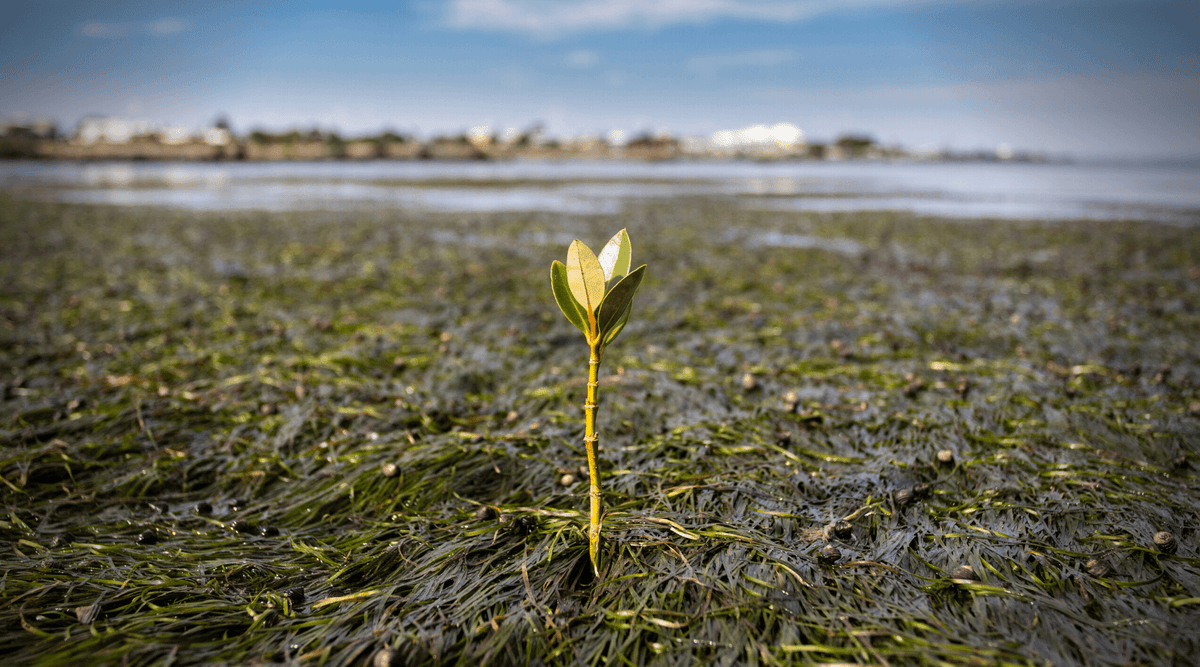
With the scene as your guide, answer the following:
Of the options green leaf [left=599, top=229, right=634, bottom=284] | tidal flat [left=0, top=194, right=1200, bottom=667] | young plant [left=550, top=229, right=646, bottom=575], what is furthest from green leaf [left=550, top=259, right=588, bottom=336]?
tidal flat [left=0, top=194, right=1200, bottom=667]

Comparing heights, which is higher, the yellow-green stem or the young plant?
the young plant

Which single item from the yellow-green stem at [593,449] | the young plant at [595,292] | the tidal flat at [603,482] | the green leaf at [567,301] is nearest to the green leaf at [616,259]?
the young plant at [595,292]

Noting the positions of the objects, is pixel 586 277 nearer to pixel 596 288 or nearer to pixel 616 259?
pixel 596 288

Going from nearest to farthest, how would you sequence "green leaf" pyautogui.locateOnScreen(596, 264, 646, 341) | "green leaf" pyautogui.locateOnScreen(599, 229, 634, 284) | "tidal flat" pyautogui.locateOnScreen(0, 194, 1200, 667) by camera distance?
"green leaf" pyautogui.locateOnScreen(596, 264, 646, 341) → "green leaf" pyautogui.locateOnScreen(599, 229, 634, 284) → "tidal flat" pyautogui.locateOnScreen(0, 194, 1200, 667)

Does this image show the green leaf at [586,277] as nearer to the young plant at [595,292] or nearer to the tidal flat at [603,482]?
the young plant at [595,292]

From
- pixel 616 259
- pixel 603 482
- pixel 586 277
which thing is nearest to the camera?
pixel 586 277

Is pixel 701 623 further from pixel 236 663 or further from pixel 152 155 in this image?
pixel 152 155

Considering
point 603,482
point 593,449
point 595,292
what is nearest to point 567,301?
point 595,292

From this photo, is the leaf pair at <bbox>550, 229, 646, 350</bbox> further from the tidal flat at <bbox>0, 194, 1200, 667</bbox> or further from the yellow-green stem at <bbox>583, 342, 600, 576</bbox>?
the tidal flat at <bbox>0, 194, 1200, 667</bbox>
